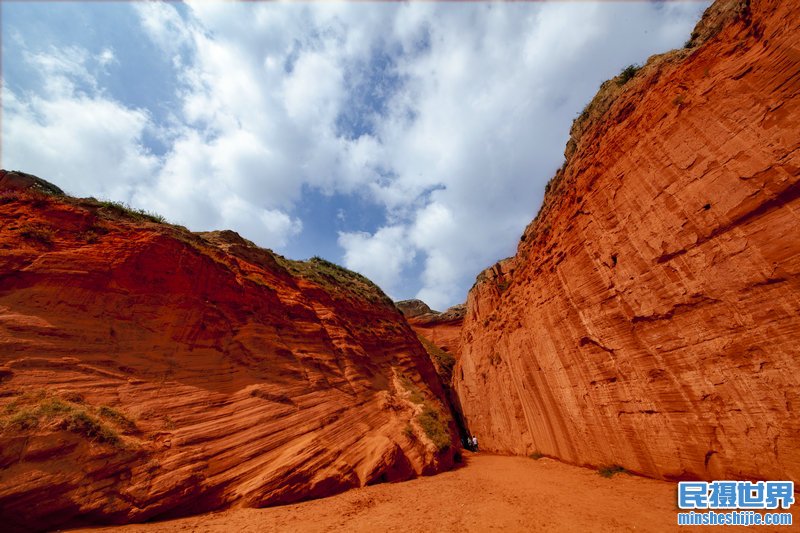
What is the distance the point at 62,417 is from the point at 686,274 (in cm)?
1604

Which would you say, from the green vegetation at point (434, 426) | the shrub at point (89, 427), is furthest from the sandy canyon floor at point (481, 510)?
the green vegetation at point (434, 426)

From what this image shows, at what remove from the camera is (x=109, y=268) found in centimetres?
1062

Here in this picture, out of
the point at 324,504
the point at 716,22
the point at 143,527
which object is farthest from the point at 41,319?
the point at 716,22

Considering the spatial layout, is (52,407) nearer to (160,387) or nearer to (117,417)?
(117,417)

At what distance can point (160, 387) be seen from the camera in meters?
9.41

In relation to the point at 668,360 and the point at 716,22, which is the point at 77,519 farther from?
the point at 716,22

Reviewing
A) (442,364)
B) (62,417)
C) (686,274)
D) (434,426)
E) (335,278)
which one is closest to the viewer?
(62,417)

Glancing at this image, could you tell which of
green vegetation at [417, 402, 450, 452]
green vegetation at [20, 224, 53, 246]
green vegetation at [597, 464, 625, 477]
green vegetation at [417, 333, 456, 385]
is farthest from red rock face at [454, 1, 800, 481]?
green vegetation at [20, 224, 53, 246]

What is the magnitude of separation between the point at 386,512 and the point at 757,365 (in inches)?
374

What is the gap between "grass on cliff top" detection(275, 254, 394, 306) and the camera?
20.9m

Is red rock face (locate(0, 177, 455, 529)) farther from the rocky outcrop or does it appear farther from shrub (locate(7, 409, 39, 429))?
the rocky outcrop

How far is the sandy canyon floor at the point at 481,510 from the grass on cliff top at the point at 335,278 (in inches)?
509

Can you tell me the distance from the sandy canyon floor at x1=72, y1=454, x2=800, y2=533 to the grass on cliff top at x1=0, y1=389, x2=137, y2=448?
2.28m

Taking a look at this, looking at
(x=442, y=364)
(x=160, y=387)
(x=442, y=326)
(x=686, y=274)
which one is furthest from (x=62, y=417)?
(x=442, y=326)
